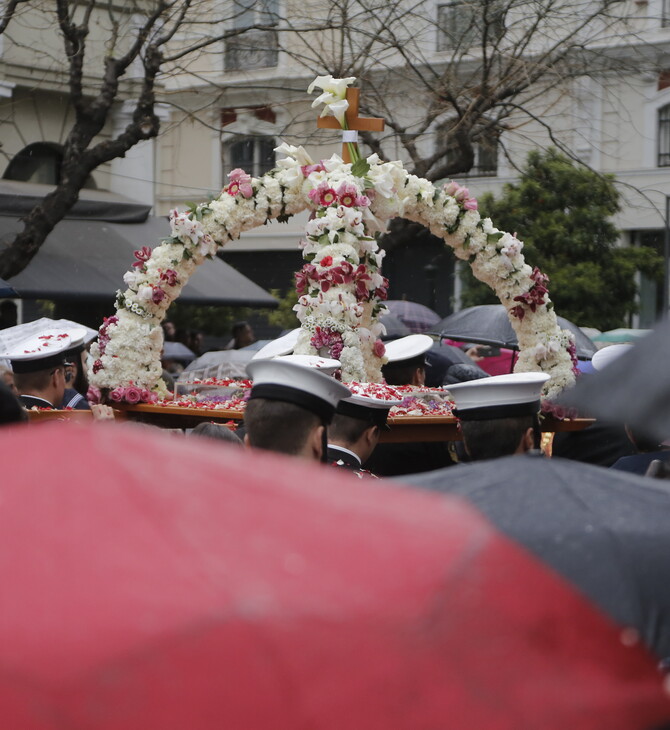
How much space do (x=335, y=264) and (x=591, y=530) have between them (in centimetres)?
507

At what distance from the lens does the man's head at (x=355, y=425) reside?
14.8 ft

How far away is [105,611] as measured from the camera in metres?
1.15

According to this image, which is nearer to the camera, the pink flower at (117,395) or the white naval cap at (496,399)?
the white naval cap at (496,399)

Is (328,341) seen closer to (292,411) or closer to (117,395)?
(117,395)

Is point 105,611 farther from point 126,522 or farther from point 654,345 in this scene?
point 654,345

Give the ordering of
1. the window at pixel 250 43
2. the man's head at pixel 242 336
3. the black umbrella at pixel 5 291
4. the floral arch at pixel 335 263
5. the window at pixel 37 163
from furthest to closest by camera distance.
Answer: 1. the window at pixel 37 163
2. the window at pixel 250 43
3. the man's head at pixel 242 336
4. the black umbrella at pixel 5 291
5. the floral arch at pixel 335 263

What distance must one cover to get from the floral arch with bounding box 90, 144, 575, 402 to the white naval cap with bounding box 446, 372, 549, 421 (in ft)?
7.45

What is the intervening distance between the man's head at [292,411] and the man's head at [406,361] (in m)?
4.03

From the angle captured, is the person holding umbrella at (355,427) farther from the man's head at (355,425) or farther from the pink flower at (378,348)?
the pink flower at (378,348)

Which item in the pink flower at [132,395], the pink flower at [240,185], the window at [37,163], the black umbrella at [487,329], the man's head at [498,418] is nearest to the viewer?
the man's head at [498,418]

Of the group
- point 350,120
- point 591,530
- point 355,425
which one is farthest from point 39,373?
point 591,530

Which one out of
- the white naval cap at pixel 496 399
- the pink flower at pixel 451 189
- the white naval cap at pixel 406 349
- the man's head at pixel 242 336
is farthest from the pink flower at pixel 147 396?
the man's head at pixel 242 336

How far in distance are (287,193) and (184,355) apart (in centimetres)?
782

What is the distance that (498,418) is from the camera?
4352mm
